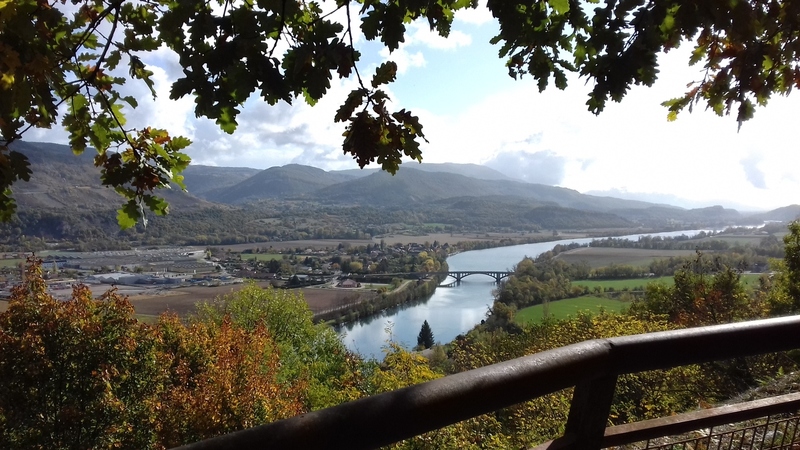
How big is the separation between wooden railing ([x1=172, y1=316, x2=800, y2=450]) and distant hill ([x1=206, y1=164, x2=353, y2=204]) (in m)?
98.5

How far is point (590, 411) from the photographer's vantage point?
1.02 m

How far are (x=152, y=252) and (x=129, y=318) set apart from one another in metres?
40.2

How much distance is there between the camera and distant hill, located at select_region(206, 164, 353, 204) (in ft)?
327

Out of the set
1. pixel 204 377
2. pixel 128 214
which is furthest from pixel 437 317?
pixel 128 214

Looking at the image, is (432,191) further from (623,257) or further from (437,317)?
(437,317)

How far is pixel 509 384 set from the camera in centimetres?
84

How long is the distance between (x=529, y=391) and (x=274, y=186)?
11003 centimetres

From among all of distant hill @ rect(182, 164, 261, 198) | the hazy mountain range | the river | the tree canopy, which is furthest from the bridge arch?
distant hill @ rect(182, 164, 261, 198)

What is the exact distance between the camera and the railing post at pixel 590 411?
3.28 ft

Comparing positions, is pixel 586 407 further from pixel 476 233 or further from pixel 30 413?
pixel 476 233

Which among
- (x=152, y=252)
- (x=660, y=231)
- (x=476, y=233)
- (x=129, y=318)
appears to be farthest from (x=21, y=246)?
(x=660, y=231)

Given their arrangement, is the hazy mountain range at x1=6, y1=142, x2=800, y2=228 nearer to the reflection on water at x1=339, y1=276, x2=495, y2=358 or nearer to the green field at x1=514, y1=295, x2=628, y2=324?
the reflection on water at x1=339, y1=276, x2=495, y2=358

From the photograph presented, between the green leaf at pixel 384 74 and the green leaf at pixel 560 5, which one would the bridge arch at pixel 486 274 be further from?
the green leaf at pixel 384 74

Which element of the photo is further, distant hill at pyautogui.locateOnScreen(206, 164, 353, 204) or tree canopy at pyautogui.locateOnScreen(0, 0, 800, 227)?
distant hill at pyautogui.locateOnScreen(206, 164, 353, 204)
